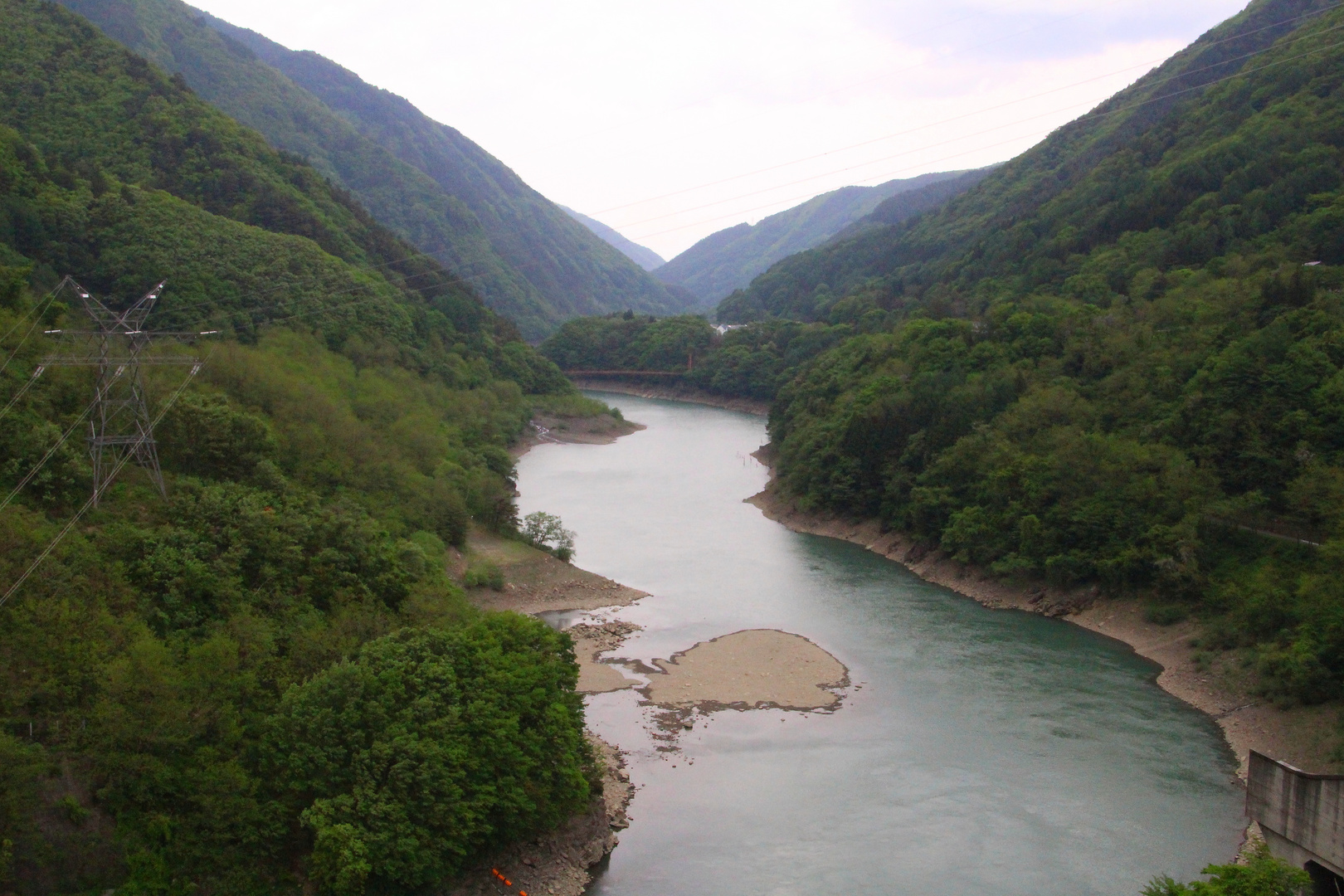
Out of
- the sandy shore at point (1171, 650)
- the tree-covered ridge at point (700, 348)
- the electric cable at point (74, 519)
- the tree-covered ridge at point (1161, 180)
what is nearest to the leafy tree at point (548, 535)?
the sandy shore at point (1171, 650)

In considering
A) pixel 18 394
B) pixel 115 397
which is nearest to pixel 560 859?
pixel 18 394

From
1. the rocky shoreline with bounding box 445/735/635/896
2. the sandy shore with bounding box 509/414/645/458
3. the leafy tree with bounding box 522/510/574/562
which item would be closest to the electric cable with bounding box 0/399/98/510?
the rocky shoreline with bounding box 445/735/635/896

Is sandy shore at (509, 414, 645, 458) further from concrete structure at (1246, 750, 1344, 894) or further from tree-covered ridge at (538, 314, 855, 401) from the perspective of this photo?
concrete structure at (1246, 750, 1344, 894)

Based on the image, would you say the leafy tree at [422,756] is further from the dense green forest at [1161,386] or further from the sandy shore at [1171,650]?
the dense green forest at [1161,386]

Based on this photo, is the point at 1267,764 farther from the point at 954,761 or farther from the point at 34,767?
the point at 34,767

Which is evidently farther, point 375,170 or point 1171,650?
point 375,170

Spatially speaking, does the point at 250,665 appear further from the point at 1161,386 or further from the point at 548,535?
the point at 1161,386
